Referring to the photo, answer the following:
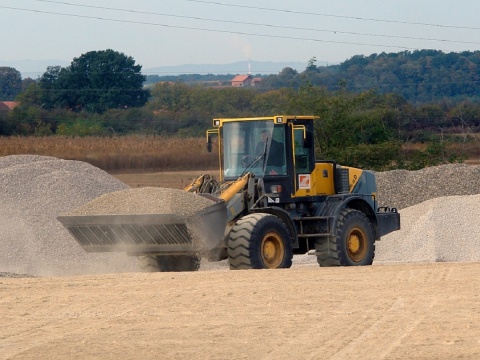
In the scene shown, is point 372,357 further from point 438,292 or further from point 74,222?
point 74,222

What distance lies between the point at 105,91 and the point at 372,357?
2334 inches

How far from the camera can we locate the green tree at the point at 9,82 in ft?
344

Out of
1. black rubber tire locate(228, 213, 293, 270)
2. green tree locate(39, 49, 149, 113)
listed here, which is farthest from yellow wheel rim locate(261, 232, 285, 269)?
green tree locate(39, 49, 149, 113)

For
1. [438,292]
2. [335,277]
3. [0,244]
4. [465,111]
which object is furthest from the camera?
[465,111]

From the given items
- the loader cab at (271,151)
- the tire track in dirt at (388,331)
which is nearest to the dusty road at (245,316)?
the tire track in dirt at (388,331)

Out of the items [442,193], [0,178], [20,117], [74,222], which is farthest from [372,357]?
[20,117]

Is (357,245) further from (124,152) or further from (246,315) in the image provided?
(124,152)

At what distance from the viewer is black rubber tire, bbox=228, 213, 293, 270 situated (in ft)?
44.9

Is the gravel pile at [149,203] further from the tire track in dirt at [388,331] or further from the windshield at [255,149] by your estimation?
the tire track in dirt at [388,331]

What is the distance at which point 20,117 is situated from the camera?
48.3 meters

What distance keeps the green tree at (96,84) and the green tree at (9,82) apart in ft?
117

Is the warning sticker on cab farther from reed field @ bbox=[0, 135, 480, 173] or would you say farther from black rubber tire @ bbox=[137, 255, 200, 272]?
reed field @ bbox=[0, 135, 480, 173]

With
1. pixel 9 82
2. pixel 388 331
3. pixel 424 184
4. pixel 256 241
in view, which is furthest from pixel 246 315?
pixel 9 82

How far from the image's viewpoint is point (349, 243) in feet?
51.1
